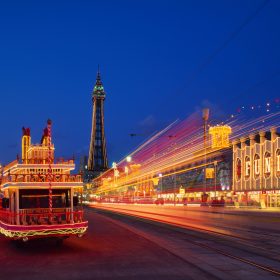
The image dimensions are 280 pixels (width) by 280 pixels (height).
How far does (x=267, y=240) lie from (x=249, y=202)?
45.7 metres

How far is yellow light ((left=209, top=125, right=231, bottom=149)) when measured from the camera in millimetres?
74262

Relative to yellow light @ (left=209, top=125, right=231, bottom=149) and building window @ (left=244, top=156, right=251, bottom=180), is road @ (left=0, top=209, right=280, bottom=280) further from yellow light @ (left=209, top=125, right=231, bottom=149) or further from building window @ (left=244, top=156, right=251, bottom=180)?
yellow light @ (left=209, top=125, right=231, bottom=149)

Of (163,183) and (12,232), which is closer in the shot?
(12,232)

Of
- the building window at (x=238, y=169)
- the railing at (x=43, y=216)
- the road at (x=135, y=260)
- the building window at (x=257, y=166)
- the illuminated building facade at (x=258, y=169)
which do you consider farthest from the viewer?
the building window at (x=238, y=169)

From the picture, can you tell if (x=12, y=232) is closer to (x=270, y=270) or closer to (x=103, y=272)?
(x=103, y=272)

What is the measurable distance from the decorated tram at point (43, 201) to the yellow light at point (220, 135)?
2248 inches

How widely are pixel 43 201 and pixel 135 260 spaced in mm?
5261

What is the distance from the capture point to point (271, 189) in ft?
208

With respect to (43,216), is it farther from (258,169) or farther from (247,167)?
(247,167)

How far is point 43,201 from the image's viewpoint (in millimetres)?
18453

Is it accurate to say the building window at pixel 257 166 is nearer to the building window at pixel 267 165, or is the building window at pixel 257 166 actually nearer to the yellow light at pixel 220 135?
the building window at pixel 267 165

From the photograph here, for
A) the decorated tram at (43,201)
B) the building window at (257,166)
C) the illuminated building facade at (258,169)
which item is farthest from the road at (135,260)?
the building window at (257,166)

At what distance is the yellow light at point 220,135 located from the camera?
7426 cm

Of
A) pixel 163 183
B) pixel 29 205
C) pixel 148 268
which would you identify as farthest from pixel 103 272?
pixel 163 183
